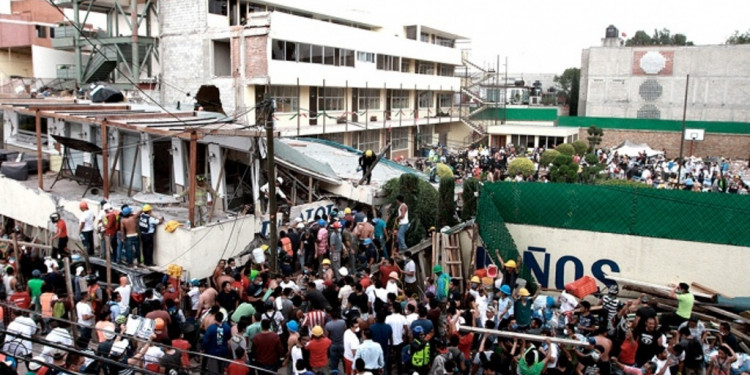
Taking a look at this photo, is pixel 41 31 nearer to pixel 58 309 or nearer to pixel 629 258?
pixel 58 309

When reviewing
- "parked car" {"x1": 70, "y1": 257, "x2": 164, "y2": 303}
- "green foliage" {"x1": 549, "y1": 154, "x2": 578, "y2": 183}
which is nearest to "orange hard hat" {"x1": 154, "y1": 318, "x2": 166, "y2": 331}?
"parked car" {"x1": 70, "y1": 257, "x2": 164, "y2": 303}

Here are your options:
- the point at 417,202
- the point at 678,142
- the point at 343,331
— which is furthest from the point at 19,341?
the point at 678,142

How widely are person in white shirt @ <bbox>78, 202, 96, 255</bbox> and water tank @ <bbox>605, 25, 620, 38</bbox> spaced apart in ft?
187

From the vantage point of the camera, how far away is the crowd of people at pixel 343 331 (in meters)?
7.90

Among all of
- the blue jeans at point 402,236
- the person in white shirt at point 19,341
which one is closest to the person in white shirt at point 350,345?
the person in white shirt at point 19,341

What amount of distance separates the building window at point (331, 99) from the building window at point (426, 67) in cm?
1203

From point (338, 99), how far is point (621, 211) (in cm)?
2341

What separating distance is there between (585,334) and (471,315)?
72.5 inches

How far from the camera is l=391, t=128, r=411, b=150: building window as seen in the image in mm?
42031

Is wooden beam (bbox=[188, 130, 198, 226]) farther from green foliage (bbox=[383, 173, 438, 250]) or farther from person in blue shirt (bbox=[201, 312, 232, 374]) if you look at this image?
green foliage (bbox=[383, 173, 438, 250])

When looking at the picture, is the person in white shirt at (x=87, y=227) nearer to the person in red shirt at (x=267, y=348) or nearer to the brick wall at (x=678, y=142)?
the person in red shirt at (x=267, y=348)

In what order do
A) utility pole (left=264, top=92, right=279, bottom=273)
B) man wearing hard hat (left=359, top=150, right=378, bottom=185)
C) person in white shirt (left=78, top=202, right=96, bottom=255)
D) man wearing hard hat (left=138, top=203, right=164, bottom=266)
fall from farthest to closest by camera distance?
man wearing hard hat (left=359, top=150, right=378, bottom=185) → person in white shirt (left=78, top=202, right=96, bottom=255) → man wearing hard hat (left=138, top=203, right=164, bottom=266) → utility pole (left=264, top=92, right=279, bottom=273)

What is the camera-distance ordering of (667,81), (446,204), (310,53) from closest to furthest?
(446,204) < (310,53) < (667,81)

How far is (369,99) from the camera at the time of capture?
37656 mm
